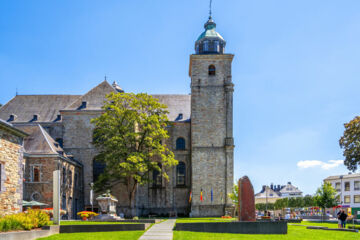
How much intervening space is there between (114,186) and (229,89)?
1582cm

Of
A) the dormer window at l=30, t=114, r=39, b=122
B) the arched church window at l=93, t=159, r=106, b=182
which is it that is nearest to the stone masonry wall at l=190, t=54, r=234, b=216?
the arched church window at l=93, t=159, r=106, b=182

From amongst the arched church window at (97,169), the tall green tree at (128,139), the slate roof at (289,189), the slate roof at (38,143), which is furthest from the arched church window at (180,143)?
the slate roof at (289,189)

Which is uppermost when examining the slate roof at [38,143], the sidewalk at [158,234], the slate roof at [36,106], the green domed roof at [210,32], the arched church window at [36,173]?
the green domed roof at [210,32]

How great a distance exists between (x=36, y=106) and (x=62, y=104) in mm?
2951

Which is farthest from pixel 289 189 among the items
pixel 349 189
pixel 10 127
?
pixel 10 127

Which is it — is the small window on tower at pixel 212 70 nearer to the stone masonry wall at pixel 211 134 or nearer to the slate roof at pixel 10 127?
the stone masonry wall at pixel 211 134

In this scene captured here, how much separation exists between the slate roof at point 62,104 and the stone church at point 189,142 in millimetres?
113

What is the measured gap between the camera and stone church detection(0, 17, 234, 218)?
44719 mm

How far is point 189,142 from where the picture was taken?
48.6 m

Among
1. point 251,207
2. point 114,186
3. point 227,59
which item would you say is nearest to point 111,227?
point 251,207

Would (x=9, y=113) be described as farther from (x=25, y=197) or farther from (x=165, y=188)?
(x=165, y=188)

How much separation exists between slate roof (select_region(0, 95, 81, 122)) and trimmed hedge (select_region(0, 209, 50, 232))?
33587mm

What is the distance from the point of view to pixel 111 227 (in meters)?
17.9

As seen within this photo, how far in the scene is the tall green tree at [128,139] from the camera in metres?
40.1
